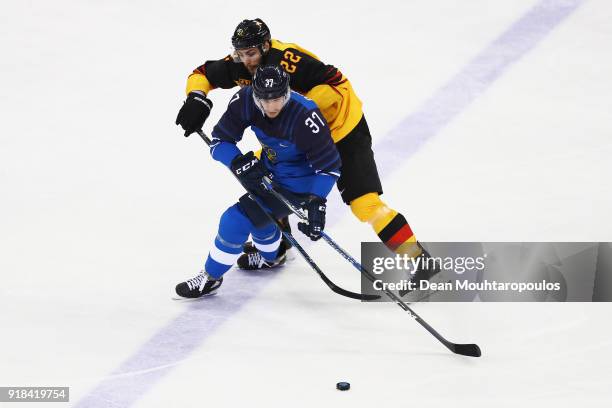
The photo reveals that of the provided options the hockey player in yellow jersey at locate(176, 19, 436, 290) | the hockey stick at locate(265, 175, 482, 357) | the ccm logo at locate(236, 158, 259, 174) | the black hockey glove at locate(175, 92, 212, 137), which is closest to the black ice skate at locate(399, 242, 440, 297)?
the hockey player in yellow jersey at locate(176, 19, 436, 290)

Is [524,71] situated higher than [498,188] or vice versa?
[524,71]

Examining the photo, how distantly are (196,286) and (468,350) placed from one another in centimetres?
118

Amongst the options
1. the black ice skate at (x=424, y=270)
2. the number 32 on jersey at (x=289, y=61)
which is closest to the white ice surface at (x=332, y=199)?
the black ice skate at (x=424, y=270)

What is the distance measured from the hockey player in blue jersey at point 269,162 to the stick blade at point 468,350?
2.23 feet

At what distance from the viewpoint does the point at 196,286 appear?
13.9ft

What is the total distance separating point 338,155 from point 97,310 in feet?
3.78

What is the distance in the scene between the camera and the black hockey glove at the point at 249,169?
13.1 feet

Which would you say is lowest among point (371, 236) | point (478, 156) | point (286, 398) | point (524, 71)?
point (286, 398)

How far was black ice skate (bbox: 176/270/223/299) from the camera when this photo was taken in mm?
4238

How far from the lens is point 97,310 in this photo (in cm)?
414

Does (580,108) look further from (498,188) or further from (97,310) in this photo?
(97,310)

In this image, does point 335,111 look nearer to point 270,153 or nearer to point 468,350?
point 270,153

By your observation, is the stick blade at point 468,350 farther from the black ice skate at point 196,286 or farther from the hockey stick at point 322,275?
the black ice skate at point 196,286

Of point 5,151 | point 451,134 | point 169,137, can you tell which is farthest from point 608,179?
point 5,151
